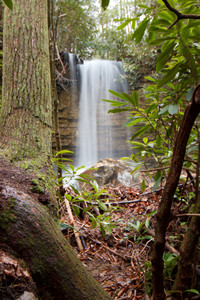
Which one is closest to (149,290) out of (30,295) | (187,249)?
(187,249)

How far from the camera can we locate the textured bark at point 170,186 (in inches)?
24.6

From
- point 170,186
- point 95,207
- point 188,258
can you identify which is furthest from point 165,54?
point 95,207

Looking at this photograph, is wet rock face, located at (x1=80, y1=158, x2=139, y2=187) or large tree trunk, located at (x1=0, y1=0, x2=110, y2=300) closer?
large tree trunk, located at (x1=0, y1=0, x2=110, y2=300)

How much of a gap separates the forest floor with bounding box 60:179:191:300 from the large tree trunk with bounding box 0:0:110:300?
500 millimetres

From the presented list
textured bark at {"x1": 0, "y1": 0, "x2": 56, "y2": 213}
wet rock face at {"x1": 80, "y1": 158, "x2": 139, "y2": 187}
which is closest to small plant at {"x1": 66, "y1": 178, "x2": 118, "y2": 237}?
textured bark at {"x1": 0, "y1": 0, "x2": 56, "y2": 213}

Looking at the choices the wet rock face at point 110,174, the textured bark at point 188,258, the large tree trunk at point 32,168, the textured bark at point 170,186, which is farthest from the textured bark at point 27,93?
the wet rock face at point 110,174

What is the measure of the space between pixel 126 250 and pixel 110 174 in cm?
230

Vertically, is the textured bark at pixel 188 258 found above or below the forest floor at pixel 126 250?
above

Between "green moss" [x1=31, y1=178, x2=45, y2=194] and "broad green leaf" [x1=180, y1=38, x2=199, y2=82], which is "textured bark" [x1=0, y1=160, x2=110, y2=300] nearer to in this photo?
"green moss" [x1=31, y1=178, x2=45, y2=194]

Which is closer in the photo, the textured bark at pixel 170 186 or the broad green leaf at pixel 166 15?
the textured bark at pixel 170 186

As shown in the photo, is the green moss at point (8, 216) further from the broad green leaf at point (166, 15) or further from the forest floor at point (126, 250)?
the broad green leaf at point (166, 15)

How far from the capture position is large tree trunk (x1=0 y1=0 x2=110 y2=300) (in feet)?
2.04

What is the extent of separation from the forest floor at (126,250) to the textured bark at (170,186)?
28 cm

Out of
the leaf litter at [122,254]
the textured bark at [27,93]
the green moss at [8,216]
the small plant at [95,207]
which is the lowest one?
the leaf litter at [122,254]
